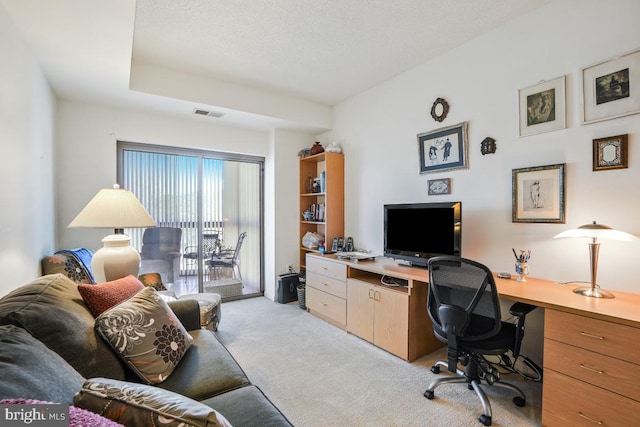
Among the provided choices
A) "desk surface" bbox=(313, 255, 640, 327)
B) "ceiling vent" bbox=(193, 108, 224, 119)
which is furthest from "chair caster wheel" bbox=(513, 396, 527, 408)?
"ceiling vent" bbox=(193, 108, 224, 119)

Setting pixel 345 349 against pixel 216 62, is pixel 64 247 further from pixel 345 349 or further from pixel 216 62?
pixel 345 349

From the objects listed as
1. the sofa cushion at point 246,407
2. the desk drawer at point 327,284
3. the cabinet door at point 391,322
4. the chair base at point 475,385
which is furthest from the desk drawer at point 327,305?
the sofa cushion at point 246,407

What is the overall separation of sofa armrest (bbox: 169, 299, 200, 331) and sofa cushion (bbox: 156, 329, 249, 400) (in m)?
→ 0.28

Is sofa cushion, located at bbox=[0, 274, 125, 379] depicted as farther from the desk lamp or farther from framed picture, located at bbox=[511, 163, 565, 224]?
framed picture, located at bbox=[511, 163, 565, 224]

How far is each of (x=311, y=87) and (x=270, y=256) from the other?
7.80ft

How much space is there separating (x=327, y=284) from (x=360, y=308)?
0.56 metres

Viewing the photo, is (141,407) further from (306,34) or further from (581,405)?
(306,34)

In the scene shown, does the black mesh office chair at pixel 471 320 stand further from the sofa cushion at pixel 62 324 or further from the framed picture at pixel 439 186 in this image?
the sofa cushion at pixel 62 324

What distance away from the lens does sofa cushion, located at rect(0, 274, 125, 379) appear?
3.47 ft

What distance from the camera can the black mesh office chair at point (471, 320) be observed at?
5.80 feet

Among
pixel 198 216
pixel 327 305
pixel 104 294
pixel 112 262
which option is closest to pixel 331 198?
pixel 327 305

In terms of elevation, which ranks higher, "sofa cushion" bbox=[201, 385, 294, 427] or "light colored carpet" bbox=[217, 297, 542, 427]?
"sofa cushion" bbox=[201, 385, 294, 427]

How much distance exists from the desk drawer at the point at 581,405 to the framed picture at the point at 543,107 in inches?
64.3

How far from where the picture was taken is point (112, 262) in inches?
84.2
